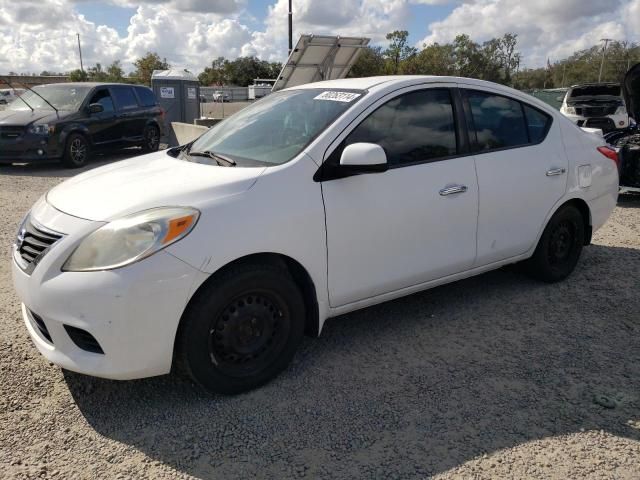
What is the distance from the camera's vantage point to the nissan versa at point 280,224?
2.62 meters

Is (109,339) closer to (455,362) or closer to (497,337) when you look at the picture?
(455,362)

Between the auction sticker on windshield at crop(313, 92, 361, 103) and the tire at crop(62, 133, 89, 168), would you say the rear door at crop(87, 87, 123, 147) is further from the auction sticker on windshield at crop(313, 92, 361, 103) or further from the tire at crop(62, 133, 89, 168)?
Result: the auction sticker on windshield at crop(313, 92, 361, 103)

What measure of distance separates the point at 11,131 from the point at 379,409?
10246mm

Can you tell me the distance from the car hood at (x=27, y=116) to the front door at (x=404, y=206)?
→ 934cm

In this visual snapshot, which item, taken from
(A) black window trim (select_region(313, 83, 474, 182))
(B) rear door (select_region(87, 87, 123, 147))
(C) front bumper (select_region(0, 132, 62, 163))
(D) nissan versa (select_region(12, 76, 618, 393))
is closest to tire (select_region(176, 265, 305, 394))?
(D) nissan versa (select_region(12, 76, 618, 393))

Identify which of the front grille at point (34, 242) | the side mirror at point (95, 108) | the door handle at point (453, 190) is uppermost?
the side mirror at point (95, 108)

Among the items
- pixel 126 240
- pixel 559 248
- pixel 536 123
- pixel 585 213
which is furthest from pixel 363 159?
pixel 585 213

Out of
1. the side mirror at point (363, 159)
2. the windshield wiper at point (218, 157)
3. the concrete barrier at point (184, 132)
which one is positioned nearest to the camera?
the side mirror at point (363, 159)

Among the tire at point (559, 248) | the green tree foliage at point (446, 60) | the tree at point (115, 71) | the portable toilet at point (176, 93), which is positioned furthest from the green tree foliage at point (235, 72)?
the tire at point (559, 248)

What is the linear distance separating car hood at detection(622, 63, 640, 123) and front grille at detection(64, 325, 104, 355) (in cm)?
700

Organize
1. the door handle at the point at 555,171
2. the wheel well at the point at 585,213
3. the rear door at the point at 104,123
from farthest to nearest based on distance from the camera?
the rear door at the point at 104,123, the wheel well at the point at 585,213, the door handle at the point at 555,171

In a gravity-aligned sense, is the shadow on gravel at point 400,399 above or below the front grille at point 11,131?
below

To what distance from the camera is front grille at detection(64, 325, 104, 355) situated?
265 centimetres

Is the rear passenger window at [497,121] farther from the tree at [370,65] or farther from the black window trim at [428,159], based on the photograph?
the tree at [370,65]
